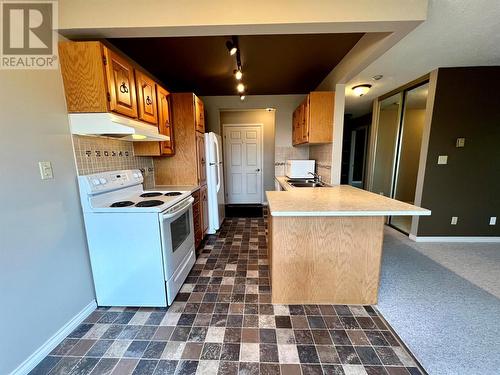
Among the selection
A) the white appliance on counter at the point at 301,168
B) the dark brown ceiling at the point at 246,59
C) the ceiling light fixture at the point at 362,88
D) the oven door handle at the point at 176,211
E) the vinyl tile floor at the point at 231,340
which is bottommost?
the vinyl tile floor at the point at 231,340

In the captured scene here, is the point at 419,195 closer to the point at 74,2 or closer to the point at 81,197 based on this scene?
the point at 81,197

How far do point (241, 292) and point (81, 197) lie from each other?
1.68m

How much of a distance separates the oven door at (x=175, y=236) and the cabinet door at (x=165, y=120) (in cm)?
84

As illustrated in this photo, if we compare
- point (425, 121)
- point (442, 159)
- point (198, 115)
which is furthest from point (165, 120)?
point (442, 159)

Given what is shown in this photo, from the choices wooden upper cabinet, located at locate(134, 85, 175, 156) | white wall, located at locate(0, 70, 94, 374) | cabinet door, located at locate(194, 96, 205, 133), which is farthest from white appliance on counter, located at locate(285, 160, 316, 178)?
white wall, located at locate(0, 70, 94, 374)

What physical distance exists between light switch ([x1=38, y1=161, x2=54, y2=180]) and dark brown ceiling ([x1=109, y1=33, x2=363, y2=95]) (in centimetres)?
160

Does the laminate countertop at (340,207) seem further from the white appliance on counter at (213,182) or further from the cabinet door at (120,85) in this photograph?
the white appliance on counter at (213,182)

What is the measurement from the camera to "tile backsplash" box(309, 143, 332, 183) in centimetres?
311

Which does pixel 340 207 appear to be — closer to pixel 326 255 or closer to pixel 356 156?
pixel 326 255

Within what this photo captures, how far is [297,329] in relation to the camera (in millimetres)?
1552

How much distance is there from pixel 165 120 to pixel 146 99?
438 millimetres

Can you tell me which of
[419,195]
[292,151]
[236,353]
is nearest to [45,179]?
[236,353]

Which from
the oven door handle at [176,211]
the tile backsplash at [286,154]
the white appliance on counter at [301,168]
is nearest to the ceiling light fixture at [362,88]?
the white appliance on counter at [301,168]

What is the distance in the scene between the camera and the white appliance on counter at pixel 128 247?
66.6 inches
